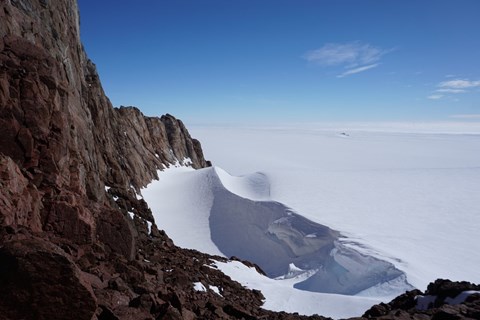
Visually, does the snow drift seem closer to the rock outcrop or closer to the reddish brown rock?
the rock outcrop

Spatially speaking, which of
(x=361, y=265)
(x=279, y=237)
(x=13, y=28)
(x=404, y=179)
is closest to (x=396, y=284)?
(x=361, y=265)

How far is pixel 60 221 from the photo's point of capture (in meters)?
6.96

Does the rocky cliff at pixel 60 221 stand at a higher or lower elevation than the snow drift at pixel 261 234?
higher

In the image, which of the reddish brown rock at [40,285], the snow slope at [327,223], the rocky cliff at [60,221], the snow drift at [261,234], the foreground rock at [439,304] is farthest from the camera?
the snow drift at [261,234]

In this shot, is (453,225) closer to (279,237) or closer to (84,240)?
(279,237)

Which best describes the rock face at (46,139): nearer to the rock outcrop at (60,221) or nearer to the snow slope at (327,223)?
the rock outcrop at (60,221)

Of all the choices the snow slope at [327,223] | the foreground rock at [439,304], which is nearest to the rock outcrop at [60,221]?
the foreground rock at [439,304]

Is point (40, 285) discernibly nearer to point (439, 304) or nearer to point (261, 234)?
point (439, 304)

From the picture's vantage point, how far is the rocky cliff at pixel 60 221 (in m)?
4.23

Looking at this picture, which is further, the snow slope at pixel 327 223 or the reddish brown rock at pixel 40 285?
the snow slope at pixel 327 223

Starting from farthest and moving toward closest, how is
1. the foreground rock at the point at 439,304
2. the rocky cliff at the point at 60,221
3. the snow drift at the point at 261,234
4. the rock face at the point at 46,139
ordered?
1. the snow drift at the point at 261,234
2. the foreground rock at the point at 439,304
3. the rock face at the point at 46,139
4. the rocky cliff at the point at 60,221

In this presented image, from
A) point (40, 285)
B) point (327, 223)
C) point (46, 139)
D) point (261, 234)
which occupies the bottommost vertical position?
point (261, 234)

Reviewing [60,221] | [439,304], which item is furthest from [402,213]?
[60,221]

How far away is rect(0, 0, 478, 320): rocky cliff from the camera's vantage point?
4.23 m
